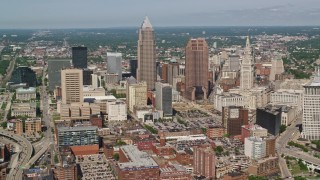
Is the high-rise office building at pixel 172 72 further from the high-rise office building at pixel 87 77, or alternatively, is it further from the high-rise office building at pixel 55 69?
the high-rise office building at pixel 55 69

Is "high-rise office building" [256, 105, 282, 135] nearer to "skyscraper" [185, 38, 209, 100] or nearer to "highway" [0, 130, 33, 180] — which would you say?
"skyscraper" [185, 38, 209, 100]

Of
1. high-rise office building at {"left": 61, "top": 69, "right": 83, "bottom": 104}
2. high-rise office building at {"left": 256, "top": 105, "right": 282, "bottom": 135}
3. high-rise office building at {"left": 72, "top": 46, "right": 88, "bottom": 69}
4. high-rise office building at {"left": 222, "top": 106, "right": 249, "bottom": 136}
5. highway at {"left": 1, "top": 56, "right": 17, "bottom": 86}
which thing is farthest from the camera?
highway at {"left": 1, "top": 56, "right": 17, "bottom": 86}

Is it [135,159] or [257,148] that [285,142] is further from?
[135,159]

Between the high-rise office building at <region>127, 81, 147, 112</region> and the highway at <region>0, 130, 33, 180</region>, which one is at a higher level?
the high-rise office building at <region>127, 81, 147, 112</region>

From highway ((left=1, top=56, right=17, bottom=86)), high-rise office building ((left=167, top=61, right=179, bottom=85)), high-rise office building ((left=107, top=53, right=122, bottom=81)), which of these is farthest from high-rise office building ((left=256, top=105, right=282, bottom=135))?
highway ((left=1, top=56, right=17, bottom=86))

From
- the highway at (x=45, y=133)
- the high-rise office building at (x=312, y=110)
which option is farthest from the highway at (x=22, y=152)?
the high-rise office building at (x=312, y=110)
